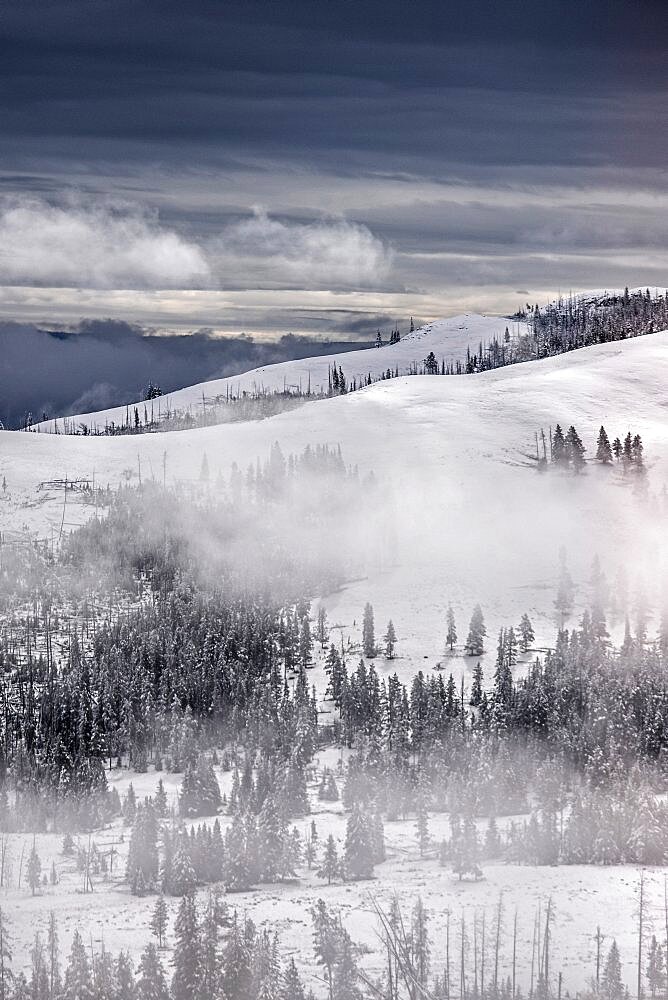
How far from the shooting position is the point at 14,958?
173625 mm

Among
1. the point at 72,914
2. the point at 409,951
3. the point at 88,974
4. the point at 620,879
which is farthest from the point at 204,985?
the point at 620,879

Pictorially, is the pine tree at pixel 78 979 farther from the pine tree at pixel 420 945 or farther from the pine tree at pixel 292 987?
the pine tree at pixel 420 945

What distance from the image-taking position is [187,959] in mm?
157125

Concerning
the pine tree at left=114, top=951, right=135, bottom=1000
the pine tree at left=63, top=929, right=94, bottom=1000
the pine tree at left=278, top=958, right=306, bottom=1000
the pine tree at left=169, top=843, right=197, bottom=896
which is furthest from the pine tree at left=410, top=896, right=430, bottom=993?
the pine tree at left=63, top=929, right=94, bottom=1000

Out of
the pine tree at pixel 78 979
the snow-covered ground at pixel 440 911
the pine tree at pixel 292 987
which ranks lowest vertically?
the snow-covered ground at pixel 440 911

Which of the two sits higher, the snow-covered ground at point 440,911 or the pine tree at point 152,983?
the pine tree at point 152,983

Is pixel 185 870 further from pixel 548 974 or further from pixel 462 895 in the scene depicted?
pixel 548 974

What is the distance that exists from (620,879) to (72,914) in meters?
90.9

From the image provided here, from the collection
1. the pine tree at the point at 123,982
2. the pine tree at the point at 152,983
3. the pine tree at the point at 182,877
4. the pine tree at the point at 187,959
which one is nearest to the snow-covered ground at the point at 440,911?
the pine tree at the point at 182,877

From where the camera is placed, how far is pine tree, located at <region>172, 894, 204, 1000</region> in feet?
508

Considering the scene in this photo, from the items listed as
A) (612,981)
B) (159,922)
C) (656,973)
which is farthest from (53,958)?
(656,973)

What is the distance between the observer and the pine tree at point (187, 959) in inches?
6093

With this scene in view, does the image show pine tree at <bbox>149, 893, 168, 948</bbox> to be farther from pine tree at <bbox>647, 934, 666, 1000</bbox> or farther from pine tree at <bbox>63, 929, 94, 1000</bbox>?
pine tree at <bbox>647, 934, 666, 1000</bbox>

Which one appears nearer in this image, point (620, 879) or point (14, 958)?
point (14, 958)
